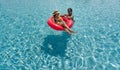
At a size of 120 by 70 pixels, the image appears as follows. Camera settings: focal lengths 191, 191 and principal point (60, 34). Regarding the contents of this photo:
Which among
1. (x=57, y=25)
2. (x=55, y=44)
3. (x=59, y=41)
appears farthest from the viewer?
(x=59, y=41)

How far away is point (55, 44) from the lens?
9.41 meters

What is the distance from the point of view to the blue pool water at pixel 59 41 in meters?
7.90

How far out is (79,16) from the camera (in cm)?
1321

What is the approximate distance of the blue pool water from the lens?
7.90 m

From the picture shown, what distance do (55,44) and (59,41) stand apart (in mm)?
364

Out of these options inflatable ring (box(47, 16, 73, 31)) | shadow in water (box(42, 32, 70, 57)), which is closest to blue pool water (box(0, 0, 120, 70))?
shadow in water (box(42, 32, 70, 57))

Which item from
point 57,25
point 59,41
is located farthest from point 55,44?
point 57,25

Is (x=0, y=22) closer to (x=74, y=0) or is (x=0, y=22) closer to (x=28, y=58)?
(x=28, y=58)

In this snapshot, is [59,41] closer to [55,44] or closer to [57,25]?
[55,44]

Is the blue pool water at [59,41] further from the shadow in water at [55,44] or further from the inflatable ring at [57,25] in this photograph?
the inflatable ring at [57,25]

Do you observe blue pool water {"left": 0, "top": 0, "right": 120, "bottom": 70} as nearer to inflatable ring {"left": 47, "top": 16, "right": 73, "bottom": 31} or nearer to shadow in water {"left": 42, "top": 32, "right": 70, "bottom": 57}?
shadow in water {"left": 42, "top": 32, "right": 70, "bottom": 57}

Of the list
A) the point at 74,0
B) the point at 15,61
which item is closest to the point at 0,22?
the point at 15,61

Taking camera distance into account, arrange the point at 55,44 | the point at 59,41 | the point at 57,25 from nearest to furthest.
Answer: the point at 57,25 < the point at 55,44 < the point at 59,41

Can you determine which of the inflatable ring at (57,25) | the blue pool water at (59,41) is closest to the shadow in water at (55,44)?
the blue pool water at (59,41)
